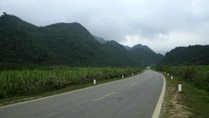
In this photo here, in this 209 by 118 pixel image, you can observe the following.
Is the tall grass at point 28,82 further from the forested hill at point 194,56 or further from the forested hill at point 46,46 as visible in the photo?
the forested hill at point 194,56

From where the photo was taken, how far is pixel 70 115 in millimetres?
6000

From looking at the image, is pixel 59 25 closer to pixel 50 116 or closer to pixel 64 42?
pixel 64 42

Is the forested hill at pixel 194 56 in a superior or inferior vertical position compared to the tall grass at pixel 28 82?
superior

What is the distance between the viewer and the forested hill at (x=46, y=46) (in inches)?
2042

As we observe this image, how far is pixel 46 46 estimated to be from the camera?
7744 cm

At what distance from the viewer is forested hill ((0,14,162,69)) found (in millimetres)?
51866

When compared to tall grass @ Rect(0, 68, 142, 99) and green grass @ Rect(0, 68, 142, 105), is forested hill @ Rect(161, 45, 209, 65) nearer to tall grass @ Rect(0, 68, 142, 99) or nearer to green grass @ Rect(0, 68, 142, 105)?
tall grass @ Rect(0, 68, 142, 99)

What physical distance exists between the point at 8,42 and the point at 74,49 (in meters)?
35.7

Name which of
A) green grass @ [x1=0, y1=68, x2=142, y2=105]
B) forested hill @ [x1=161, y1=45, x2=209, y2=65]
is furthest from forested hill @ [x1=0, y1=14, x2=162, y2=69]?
forested hill @ [x1=161, y1=45, x2=209, y2=65]

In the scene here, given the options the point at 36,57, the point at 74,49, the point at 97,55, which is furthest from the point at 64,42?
the point at 36,57

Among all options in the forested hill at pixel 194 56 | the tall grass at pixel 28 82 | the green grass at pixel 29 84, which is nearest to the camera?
the green grass at pixel 29 84

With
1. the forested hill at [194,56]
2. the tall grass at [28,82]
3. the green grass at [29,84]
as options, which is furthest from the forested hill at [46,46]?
the forested hill at [194,56]

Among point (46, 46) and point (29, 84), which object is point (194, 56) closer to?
point (46, 46)

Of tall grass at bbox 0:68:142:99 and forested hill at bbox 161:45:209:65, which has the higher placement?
forested hill at bbox 161:45:209:65
